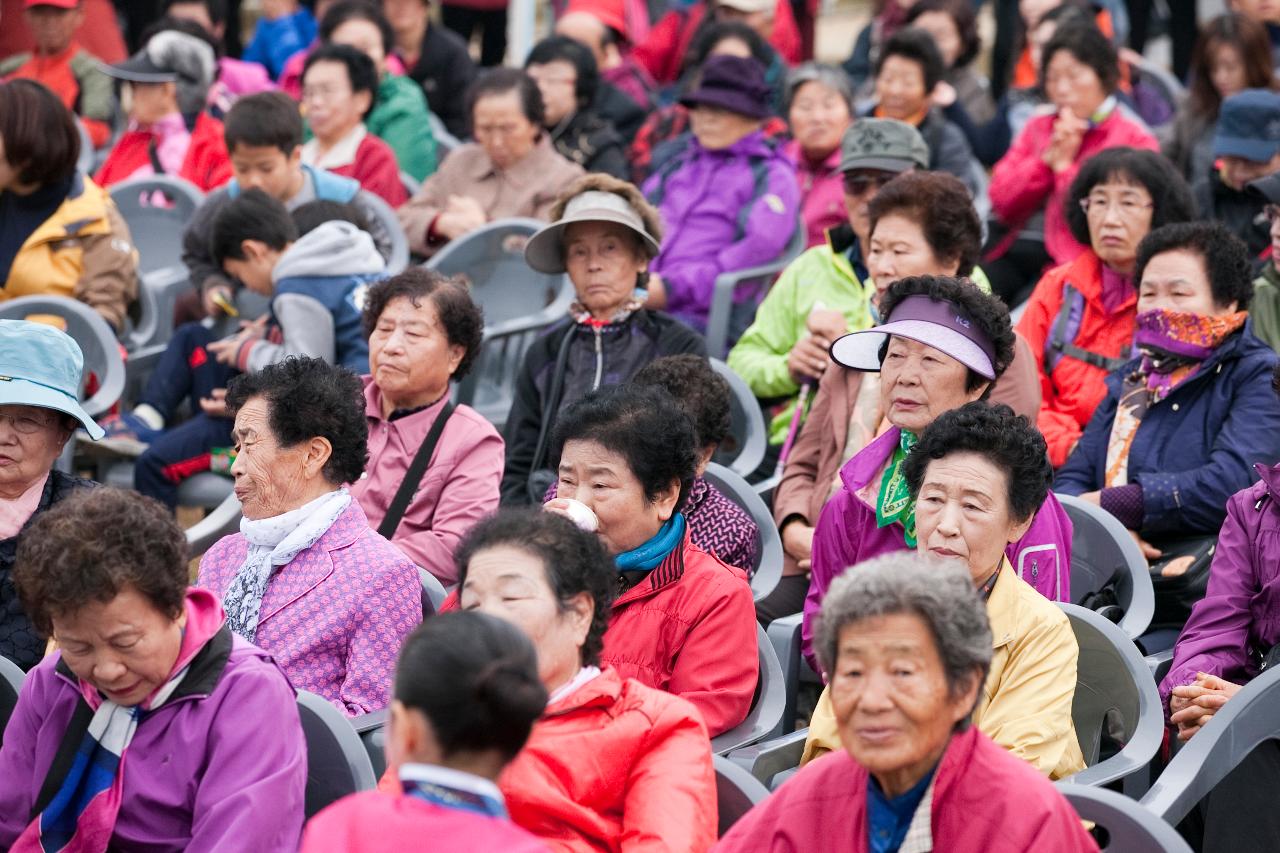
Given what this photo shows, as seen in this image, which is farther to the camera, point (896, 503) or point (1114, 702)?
point (896, 503)

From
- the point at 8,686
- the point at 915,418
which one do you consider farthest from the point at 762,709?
the point at 8,686

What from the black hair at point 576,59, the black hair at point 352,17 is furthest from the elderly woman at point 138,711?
the black hair at point 352,17

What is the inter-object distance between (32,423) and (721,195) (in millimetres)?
3205

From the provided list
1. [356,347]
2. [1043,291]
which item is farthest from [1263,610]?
[356,347]

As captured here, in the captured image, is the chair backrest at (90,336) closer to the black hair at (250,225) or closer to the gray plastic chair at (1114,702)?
the black hair at (250,225)

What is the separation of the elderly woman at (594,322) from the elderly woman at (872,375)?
19.3 inches

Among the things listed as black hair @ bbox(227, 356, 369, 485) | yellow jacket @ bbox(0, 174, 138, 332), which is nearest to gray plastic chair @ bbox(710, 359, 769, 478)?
black hair @ bbox(227, 356, 369, 485)

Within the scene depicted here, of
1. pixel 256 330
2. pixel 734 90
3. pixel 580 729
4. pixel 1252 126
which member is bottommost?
pixel 580 729

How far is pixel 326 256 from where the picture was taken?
5.26m

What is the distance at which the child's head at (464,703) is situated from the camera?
208 cm

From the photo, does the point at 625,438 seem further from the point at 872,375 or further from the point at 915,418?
the point at 872,375

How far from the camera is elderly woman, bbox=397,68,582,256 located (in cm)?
664

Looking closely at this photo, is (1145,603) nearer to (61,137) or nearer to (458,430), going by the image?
(458,430)

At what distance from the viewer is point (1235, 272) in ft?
14.2
